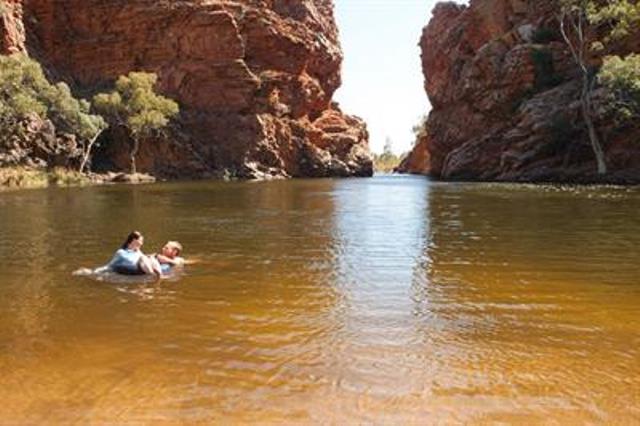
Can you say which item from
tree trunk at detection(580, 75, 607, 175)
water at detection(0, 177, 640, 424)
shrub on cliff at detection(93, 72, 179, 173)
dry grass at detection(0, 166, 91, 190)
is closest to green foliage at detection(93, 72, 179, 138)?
shrub on cliff at detection(93, 72, 179, 173)

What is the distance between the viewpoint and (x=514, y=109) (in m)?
70.4

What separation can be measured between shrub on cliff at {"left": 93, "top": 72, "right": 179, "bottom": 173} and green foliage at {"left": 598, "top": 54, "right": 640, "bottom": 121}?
4512 cm

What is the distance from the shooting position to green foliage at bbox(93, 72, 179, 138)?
238ft

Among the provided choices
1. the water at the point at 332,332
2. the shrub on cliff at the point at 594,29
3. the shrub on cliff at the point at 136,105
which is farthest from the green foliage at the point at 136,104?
the water at the point at 332,332

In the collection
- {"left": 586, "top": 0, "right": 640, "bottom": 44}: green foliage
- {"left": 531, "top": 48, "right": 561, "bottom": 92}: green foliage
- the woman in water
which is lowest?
the woman in water

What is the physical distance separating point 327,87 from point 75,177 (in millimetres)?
55459

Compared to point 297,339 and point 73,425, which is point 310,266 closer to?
point 297,339

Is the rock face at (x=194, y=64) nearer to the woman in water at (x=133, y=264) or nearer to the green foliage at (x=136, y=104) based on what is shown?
the green foliage at (x=136, y=104)

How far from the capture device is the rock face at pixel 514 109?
59188mm

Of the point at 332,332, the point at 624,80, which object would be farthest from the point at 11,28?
the point at 332,332

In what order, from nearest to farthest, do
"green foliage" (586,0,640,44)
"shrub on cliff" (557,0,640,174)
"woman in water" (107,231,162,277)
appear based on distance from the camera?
"woman in water" (107,231,162,277) → "green foliage" (586,0,640,44) → "shrub on cliff" (557,0,640,174)

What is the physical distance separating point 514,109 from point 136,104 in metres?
40.4

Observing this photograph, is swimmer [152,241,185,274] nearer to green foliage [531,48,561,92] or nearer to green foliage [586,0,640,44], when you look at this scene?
green foliage [586,0,640,44]

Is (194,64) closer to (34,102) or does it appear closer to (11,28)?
(11,28)
